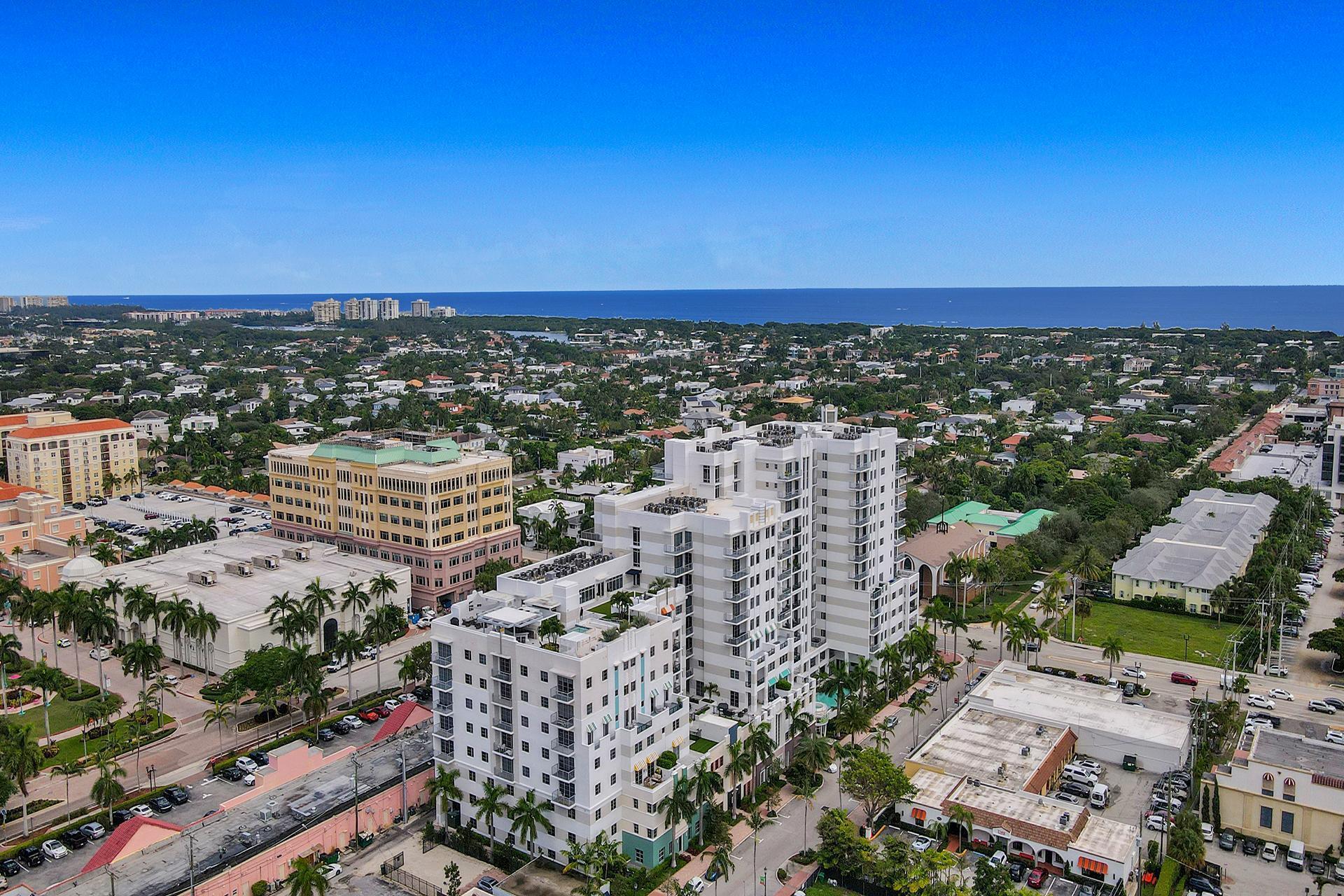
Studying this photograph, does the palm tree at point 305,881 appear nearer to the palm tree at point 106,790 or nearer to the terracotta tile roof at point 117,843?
the terracotta tile roof at point 117,843

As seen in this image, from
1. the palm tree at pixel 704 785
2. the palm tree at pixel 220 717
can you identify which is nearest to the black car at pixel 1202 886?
the palm tree at pixel 704 785

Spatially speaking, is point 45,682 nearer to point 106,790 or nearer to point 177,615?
point 177,615

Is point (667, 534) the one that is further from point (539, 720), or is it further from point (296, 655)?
point (296, 655)

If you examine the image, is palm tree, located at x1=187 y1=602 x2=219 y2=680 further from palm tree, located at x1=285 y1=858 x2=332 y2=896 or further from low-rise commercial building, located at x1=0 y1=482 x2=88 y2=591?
palm tree, located at x1=285 y1=858 x2=332 y2=896

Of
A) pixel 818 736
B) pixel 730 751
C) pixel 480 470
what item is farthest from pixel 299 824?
pixel 480 470

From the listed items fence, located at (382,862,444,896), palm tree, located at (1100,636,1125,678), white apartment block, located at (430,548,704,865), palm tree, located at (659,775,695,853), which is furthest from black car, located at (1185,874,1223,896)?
fence, located at (382,862,444,896)

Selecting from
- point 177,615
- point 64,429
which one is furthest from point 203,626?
point 64,429
